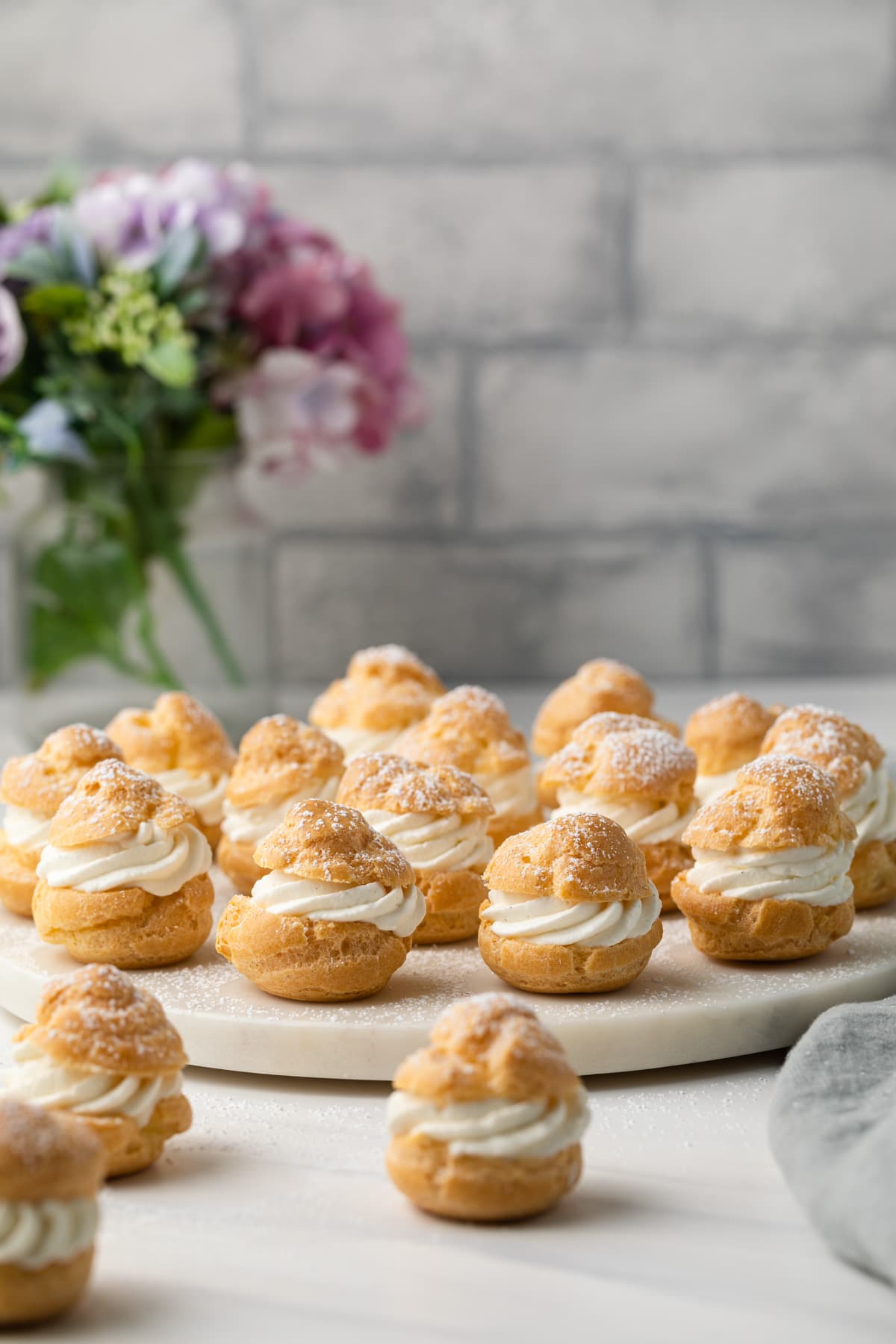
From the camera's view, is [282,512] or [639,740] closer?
[639,740]

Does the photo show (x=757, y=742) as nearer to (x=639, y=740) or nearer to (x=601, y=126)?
(x=639, y=740)

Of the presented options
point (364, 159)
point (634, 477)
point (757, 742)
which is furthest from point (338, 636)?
point (757, 742)

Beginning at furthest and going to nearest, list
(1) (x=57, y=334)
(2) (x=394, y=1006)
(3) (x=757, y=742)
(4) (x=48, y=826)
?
1. (1) (x=57, y=334)
2. (3) (x=757, y=742)
3. (4) (x=48, y=826)
4. (2) (x=394, y=1006)

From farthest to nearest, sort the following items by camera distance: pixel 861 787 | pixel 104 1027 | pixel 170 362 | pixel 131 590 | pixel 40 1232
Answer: pixel 131 590, pixel 170 362, pixel 861 787, pixel 104 1027, pixel 40 1232

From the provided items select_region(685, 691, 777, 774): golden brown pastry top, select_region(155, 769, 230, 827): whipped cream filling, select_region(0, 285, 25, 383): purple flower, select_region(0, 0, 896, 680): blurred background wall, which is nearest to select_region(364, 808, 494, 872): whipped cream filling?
select_region(155, 769, 230, 827): whipped cream filling

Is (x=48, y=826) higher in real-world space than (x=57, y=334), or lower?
lower

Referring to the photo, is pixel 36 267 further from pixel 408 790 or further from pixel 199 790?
pixel 408 790

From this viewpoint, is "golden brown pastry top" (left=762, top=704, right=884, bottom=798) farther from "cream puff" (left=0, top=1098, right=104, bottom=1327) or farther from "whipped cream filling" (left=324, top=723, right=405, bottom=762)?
"cream puff" (left=0, top=1098, right=104, bottom=1327)

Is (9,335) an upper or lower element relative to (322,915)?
upper

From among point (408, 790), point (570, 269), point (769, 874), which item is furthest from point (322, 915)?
point (570, 269)
